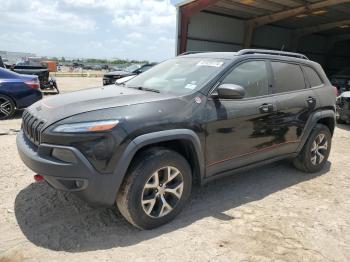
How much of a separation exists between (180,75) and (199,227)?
1.73 m

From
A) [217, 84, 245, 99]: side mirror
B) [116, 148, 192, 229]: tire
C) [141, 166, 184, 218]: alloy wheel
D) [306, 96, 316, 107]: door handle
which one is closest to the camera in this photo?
[116, 148, 192, 229]: tire

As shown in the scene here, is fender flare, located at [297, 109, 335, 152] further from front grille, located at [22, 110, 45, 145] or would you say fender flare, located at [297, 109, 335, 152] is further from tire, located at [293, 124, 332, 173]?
front grille, located at [22, 110, 45, 145]

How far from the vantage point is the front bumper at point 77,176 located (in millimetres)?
3027

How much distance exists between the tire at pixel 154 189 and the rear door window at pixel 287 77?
6.05ft

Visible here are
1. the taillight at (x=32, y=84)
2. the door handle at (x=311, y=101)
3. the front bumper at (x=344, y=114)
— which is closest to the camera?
the door handle at (x=311, y=101)

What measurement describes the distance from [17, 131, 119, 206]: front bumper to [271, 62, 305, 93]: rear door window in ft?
8.42

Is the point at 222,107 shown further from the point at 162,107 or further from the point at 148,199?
the point at 148,199

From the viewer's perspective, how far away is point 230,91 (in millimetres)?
3738

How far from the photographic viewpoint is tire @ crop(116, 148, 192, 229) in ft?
10.7

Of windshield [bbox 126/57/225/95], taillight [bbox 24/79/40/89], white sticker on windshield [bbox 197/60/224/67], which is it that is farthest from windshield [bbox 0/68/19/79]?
white sticker on windshield [bbox 197/60/224/67]

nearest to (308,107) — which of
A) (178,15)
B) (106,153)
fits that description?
(106,153)

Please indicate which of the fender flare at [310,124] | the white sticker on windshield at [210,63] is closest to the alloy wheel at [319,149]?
the fender flare at [310,124]

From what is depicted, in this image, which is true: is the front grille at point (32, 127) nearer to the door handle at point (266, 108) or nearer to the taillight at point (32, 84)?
the door handle at point (266, 108)

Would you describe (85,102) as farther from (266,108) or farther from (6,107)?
(6,107)
